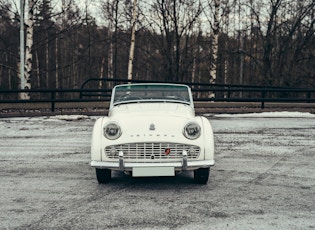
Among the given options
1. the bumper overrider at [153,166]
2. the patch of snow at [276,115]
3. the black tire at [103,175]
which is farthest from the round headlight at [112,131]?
the patch of snow at [276,115]

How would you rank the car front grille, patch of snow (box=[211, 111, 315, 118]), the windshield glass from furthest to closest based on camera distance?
patch of snow (box=[211, 111, 315, 118])
the windshield glass
the car front grille

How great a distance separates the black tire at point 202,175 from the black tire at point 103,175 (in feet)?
4.10

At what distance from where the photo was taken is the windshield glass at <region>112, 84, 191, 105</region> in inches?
281

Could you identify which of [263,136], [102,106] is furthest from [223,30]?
[263,136]

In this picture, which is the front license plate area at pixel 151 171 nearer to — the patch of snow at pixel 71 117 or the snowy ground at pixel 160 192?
the snowy ground at pixel 160 192

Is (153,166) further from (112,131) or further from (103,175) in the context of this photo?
(103,175)

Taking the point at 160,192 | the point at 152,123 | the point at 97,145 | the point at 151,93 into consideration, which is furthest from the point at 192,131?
the point at 151,93

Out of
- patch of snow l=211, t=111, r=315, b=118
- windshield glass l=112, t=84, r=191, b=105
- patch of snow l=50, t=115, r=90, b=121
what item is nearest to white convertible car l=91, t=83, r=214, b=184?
windshield glass l=112, t=84, r=191, b=105

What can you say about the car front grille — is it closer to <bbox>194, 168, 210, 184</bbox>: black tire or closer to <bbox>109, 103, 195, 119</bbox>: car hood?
<bbox>194, 168, 210, 184</bbox>: black tire

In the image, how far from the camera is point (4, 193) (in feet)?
18.0

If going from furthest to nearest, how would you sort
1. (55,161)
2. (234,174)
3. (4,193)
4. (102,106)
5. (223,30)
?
(223,30)
(102,106)
(55,161)
(234,174)
(4,193)

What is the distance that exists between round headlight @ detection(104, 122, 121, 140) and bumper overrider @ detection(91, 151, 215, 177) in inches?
11.3

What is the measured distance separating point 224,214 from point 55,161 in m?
4.01

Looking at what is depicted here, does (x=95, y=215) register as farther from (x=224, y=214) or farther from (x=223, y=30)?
(x=223, y=30)
